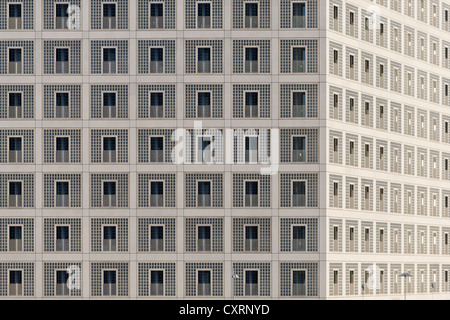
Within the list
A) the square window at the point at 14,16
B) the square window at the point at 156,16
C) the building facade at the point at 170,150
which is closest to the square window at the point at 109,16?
the building facade at the point at 170,150

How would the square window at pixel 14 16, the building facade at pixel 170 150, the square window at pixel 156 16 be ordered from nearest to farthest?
the building facade at pixel 170 150 → the square window at pixel 156 16 → the square window at pixel 14 16

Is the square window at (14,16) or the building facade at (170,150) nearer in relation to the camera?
the building facade at (170,150)

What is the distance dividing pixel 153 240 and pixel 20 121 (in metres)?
13.8

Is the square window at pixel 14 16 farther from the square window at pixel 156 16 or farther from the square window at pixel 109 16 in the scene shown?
the square window at pixel 156 16

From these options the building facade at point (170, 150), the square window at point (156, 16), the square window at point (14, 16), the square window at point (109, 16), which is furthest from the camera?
the square window at point (14, 16)

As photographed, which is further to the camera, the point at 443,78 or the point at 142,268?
the point at 443,78

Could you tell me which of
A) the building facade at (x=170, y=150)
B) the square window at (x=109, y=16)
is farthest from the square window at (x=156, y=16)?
the square window at (x=109, y=16)

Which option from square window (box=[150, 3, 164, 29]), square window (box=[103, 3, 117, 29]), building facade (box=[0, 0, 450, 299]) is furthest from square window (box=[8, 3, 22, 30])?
square window (box=[150, 3, 164, 29])

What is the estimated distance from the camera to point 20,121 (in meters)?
99.6

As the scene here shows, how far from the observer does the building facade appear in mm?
98312

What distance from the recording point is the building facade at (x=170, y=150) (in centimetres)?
9831

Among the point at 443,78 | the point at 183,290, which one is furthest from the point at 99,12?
the point at 443,78

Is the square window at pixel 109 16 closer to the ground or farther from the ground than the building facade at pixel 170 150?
farther from the ground
